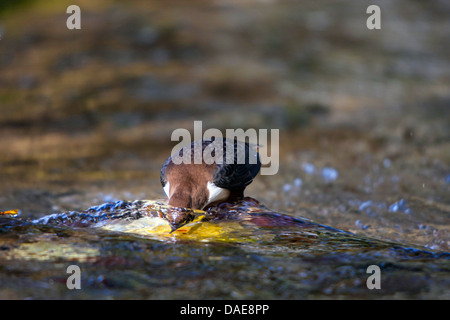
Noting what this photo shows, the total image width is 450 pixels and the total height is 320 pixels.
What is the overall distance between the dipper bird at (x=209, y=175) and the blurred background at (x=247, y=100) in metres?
0.91

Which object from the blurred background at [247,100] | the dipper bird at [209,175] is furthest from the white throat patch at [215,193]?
the blurred background at [247,100]

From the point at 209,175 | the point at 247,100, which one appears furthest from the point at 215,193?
the point at 247,100

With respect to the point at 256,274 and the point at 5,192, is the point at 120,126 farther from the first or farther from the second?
the point at 256,274

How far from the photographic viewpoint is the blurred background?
17.1ft

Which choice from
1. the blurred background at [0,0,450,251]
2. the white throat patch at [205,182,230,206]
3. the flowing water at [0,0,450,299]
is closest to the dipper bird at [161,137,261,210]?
the white throat patch at [205,182,230,206]

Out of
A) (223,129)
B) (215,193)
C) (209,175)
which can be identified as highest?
(223,129)

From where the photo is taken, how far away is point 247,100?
26.8ft

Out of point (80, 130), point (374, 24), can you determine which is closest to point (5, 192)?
point (80, 130)

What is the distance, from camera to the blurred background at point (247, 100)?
521 cm

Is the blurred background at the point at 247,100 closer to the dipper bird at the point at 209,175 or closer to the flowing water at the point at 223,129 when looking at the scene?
the flowing water at the point at 223,129

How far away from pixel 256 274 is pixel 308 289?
27 centimetres

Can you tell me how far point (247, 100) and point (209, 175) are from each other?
183 inches

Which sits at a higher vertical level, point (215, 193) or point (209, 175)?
point (209, 175)

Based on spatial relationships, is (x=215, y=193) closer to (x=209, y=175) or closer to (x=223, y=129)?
(x=209, y=175)
